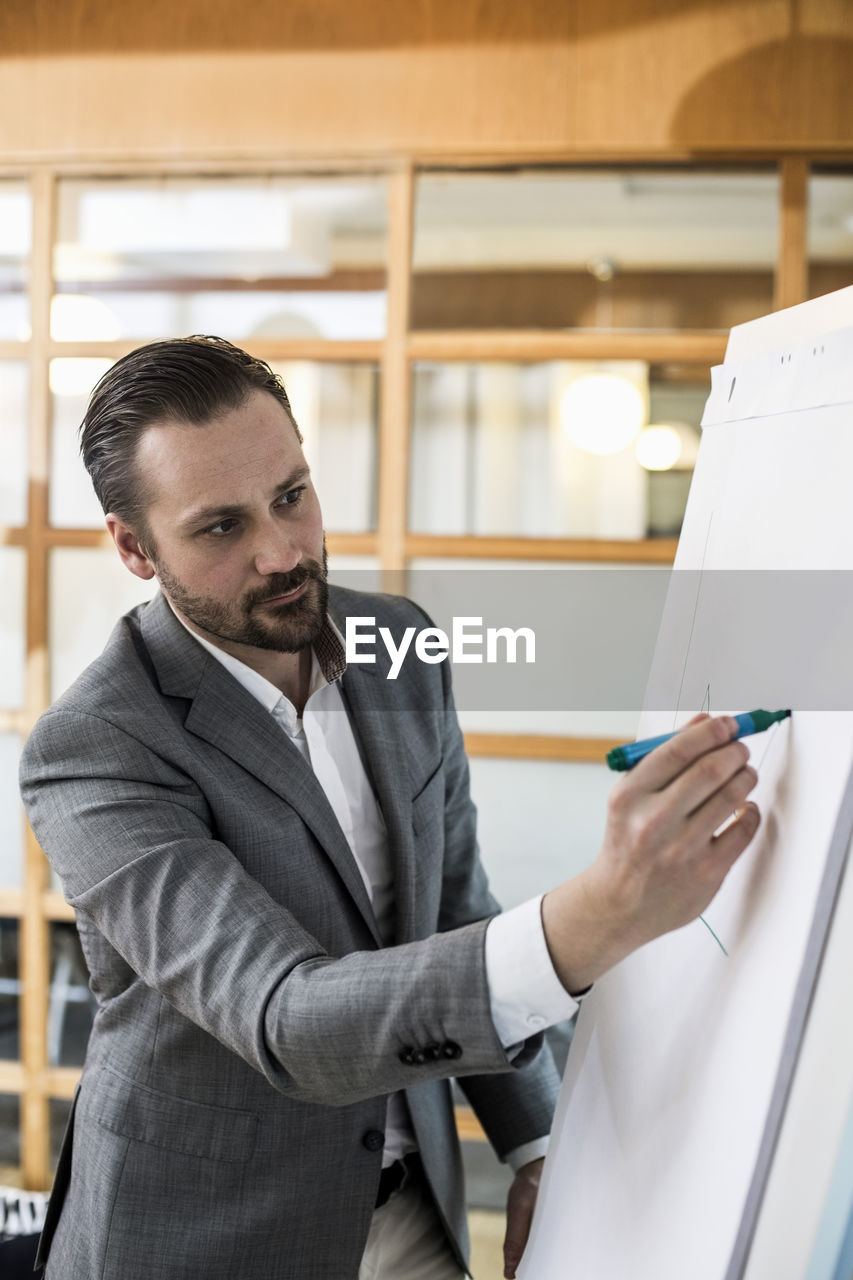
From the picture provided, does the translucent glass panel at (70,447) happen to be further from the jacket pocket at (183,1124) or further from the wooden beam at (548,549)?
the jacket pocket at (183,1124)

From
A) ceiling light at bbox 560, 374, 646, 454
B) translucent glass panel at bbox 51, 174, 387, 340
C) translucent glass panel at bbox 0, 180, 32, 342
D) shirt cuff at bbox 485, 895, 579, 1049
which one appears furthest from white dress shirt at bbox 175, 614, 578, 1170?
translucent glass panel at bbox 0, 180, 32, 342

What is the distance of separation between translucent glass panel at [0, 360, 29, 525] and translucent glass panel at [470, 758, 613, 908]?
116 centimetres

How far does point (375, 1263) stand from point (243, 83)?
84.3 inches

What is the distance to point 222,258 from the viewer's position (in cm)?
238

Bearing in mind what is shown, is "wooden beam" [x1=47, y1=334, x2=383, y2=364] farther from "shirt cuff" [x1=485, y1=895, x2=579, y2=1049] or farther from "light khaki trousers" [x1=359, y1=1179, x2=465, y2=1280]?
"shirt cuff" [x1=485, y1=895, x2=579, y2=1049]

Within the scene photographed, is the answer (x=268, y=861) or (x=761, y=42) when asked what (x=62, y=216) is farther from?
(x=268, y=861)

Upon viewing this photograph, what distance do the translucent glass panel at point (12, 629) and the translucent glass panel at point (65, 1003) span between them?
20.9 inches

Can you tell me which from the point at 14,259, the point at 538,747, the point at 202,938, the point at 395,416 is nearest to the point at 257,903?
the point at 202,938

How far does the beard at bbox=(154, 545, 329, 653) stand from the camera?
1089mm

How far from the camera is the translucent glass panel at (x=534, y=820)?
2324 millimetres

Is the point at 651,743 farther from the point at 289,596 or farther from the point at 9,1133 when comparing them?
the point at 9,1133

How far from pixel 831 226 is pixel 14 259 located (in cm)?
172

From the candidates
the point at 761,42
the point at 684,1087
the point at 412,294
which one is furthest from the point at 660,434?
the point at 684,1087

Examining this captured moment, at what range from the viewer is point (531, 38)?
7.18 feet
